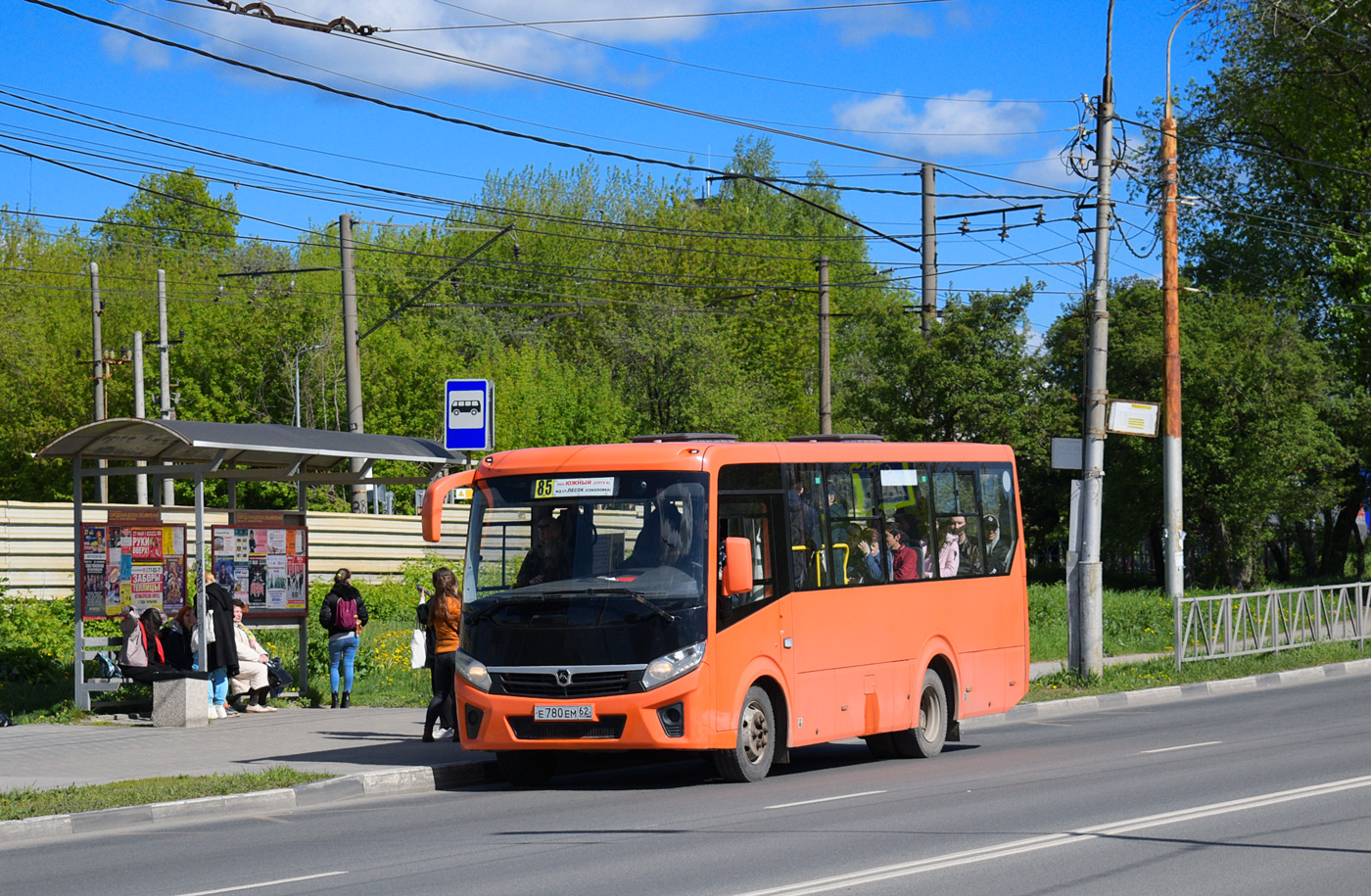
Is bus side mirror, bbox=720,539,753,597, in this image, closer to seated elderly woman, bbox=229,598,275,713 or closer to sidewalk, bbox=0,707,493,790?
sidewalk, bbox=0,707,493,790

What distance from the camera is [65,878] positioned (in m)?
8.75

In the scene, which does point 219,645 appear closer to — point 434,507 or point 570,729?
point 434,507

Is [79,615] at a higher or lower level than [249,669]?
higher

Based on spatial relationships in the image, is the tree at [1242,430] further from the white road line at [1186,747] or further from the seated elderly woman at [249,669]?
the seated elderly woman at [249,669]

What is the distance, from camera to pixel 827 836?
9.37 metres

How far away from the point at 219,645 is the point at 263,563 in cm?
229

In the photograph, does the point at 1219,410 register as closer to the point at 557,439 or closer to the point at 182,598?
the point at 557,439

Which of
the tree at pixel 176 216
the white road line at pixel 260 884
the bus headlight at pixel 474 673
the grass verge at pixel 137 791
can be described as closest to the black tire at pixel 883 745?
the bus headlight at pixel 474 673

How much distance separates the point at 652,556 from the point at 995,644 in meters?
5.24

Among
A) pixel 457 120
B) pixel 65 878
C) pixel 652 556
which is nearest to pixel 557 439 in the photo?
pixel 457 120

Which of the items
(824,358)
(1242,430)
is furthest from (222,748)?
(1242,430)

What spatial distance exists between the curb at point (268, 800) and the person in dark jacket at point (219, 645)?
16.4 feet

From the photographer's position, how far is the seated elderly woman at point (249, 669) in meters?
18.5

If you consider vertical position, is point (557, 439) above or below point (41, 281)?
Answer: below
